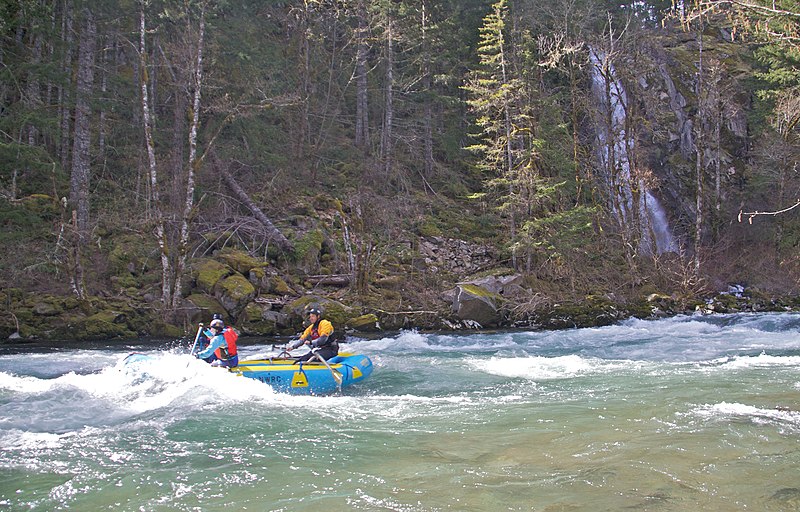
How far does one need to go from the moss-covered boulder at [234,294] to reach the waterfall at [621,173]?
12.9m

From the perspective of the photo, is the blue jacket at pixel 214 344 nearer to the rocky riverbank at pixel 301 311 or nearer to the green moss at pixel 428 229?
the rocky riverbank at pixel 301 311

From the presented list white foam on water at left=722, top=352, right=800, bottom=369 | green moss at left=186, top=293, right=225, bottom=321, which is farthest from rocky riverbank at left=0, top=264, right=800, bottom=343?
white foam on water at left=722, top=352, right=800, bottom=369

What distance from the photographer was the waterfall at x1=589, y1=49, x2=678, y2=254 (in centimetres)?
2219

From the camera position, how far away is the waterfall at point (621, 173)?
22.2m

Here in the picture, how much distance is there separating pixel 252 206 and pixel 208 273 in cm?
367

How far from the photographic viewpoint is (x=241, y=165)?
21578 mm

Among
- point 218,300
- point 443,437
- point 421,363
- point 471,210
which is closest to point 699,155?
point 471,210

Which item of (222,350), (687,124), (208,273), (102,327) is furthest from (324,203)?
A: (687,124)

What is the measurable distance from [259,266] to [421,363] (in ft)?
22.7

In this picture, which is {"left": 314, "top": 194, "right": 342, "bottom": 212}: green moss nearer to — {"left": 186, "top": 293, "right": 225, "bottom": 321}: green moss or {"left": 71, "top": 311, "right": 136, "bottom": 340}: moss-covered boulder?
{"left": 186, "top": 293, "right": 225, "bottom": 321}: green moss

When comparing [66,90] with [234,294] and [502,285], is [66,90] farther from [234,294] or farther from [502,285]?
[502,285]

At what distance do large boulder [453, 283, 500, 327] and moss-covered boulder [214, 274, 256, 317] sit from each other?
17.7 feet

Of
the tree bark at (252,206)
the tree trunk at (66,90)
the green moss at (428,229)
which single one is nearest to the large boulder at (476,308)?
the tree bark at (252,206)

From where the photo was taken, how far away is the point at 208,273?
1650cm
